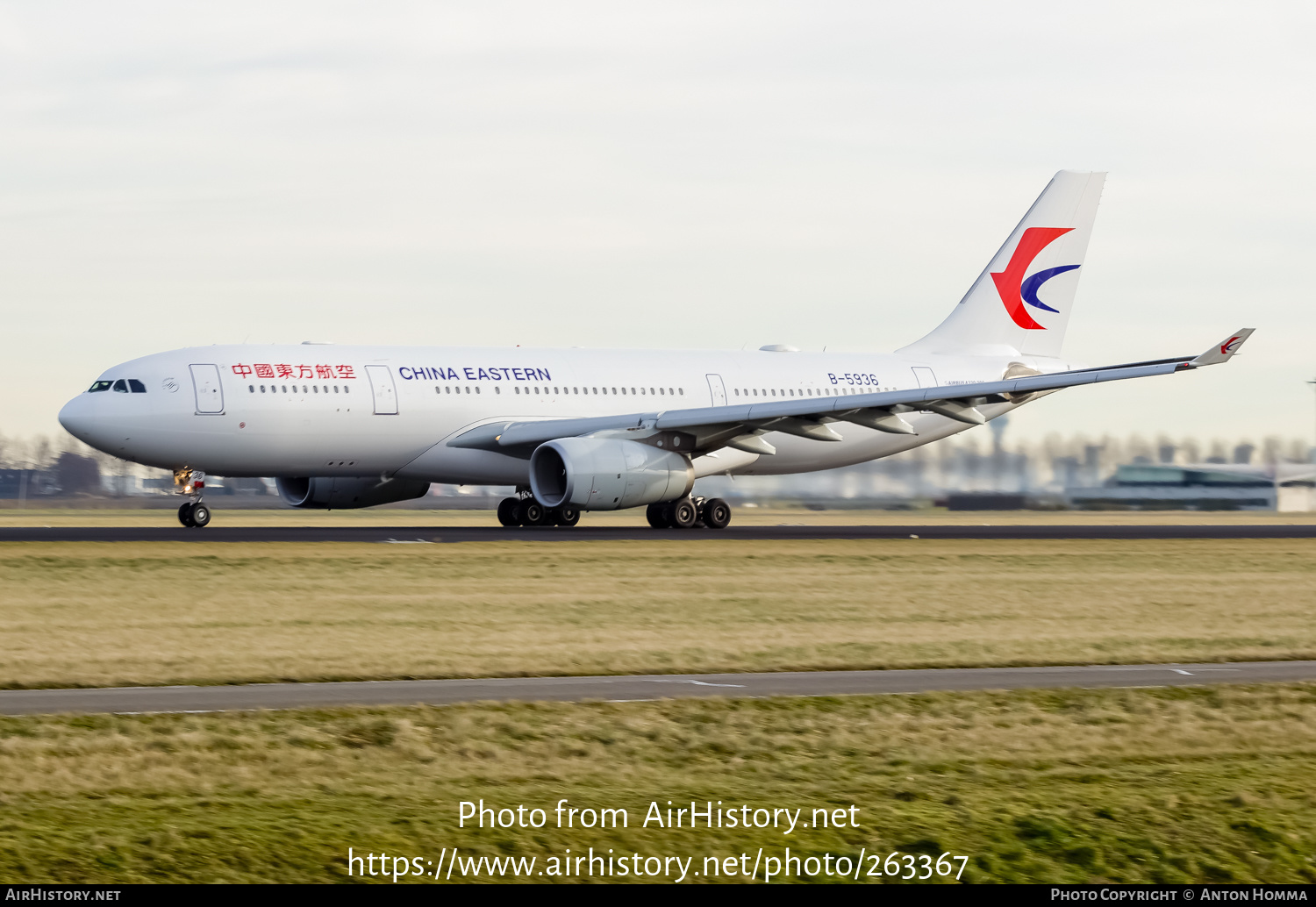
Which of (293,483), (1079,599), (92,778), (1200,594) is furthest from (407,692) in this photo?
(293,483)

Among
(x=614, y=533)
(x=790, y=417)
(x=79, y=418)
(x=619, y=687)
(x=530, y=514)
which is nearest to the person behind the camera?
(x=619, y=687)

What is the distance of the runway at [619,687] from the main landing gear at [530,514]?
23653 mm

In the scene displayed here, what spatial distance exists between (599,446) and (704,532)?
11.4ft

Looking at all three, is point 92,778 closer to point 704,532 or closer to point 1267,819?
point 1267,819

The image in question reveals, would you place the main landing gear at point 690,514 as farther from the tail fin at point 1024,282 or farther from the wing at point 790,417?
the tail fin at point 1024,282

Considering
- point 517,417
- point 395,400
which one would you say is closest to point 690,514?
point 517,417

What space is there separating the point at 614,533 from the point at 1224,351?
14281mm

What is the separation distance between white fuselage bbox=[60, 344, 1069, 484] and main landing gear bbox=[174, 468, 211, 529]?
0.55 metres

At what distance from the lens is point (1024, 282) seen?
163ft

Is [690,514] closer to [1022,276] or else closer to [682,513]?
[682,513]

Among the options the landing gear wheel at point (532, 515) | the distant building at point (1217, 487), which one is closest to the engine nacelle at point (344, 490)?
the landing gear wheel at point (532, 515)

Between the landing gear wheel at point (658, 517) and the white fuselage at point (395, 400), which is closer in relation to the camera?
the white fuselage at point (395, 400)

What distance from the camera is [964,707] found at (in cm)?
1521

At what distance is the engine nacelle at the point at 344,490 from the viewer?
42.2 m
